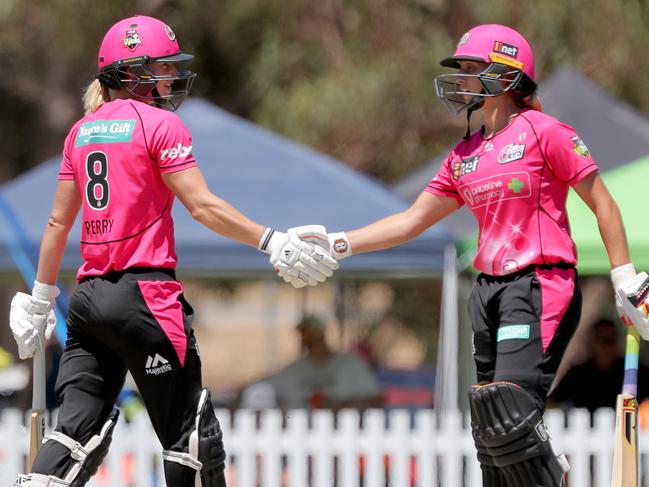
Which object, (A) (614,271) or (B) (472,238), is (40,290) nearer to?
(A) (614,271)

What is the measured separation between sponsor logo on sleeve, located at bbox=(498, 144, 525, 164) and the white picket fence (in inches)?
107

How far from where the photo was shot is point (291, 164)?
8.45 metres

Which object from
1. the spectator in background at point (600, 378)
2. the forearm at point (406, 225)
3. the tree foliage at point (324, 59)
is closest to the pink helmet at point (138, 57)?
the forearm at point (406, 225)

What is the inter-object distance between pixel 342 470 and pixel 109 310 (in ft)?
9.86

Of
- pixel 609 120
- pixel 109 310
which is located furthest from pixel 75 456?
pixel 609 120

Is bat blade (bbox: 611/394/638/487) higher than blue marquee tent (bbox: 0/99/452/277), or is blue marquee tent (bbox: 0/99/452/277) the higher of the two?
blue marquee tent (bbox: 0/99/452/277)

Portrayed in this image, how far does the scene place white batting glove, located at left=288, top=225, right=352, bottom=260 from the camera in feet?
15.8

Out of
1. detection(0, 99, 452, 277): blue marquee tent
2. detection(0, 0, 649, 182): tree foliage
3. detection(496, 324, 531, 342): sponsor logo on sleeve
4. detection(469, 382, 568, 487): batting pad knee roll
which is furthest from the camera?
detection(0, 0, 649, 182): tree foliage

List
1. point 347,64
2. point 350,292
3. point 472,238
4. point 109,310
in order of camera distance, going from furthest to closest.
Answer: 1. point 350,292
2. point 347,64
3. point 472,238
4. point 109,310

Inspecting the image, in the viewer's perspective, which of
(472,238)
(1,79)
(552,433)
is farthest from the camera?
(1,79)

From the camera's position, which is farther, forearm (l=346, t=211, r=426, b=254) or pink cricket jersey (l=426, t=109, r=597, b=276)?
forearm (l=346, t=211, r=426, b=254)

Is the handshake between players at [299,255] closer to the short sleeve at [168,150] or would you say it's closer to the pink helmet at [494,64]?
the short sleeve at [168,150]

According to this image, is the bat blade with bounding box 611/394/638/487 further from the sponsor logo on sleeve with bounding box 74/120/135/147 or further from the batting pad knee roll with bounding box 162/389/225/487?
the sponsor logo on sleeve with bounding box 74/120/135/147

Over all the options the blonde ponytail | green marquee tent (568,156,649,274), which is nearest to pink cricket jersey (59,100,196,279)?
the blonde ponytail
